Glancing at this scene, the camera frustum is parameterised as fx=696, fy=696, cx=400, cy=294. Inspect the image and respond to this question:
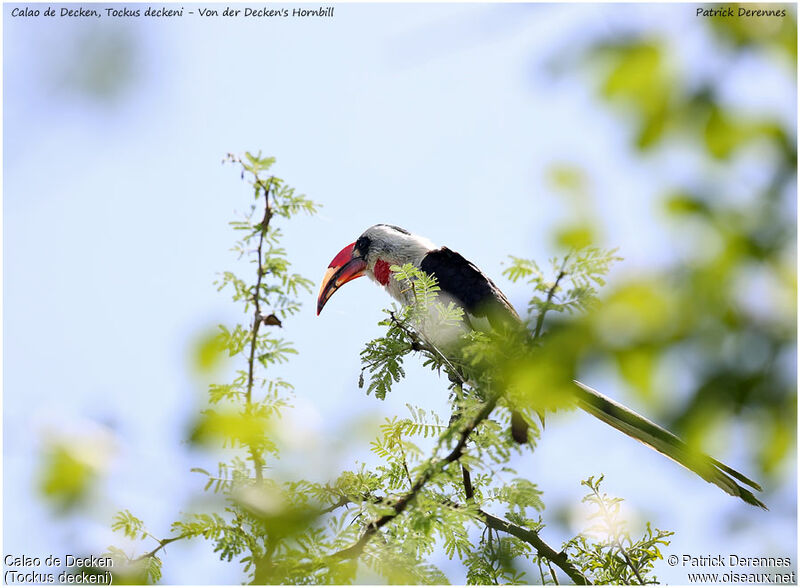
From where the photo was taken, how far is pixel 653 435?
2896mm

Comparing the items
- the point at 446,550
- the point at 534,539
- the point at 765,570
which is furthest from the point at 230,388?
the point at 765,570

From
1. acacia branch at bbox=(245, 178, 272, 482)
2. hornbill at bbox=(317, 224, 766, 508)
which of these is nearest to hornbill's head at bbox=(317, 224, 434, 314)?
hornbill at bbox=(317, 224, 766, 508)

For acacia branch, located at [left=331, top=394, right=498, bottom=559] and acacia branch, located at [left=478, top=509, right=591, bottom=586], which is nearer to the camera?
acacia branch, located at [left=331, top=394, right=498, bottom=559]

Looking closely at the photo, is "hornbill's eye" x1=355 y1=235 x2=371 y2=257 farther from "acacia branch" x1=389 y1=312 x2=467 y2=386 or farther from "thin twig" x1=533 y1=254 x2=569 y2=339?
"thin twig" x1=533 y1=254 x2=569 y2=339

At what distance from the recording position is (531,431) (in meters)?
1.75

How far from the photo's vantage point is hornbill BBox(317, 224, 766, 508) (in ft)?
8.58

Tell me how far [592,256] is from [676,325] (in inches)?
21.1

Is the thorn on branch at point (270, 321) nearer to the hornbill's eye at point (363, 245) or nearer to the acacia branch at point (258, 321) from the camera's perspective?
the acacia branch at point (258, 321)

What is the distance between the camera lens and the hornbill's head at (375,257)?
15.6ft

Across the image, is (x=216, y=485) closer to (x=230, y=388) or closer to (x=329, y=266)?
(x=230, y=388)

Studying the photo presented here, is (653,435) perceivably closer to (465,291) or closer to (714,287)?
(465,291)

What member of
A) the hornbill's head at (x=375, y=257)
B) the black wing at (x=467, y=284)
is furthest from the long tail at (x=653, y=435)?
the hornbill's head at (x=375, y=257)

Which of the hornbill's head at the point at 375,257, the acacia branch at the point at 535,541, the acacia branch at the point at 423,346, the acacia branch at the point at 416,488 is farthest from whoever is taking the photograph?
the hornbill's head at the point at 375,257

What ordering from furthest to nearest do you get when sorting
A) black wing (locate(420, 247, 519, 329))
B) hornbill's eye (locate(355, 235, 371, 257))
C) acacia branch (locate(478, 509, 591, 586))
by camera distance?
hornbill's eye (locate(355, 235, 371, 257))
black wing (locate(420, 247, 519, 329))
acacia branch (locate(478, 509, 591, 586))
